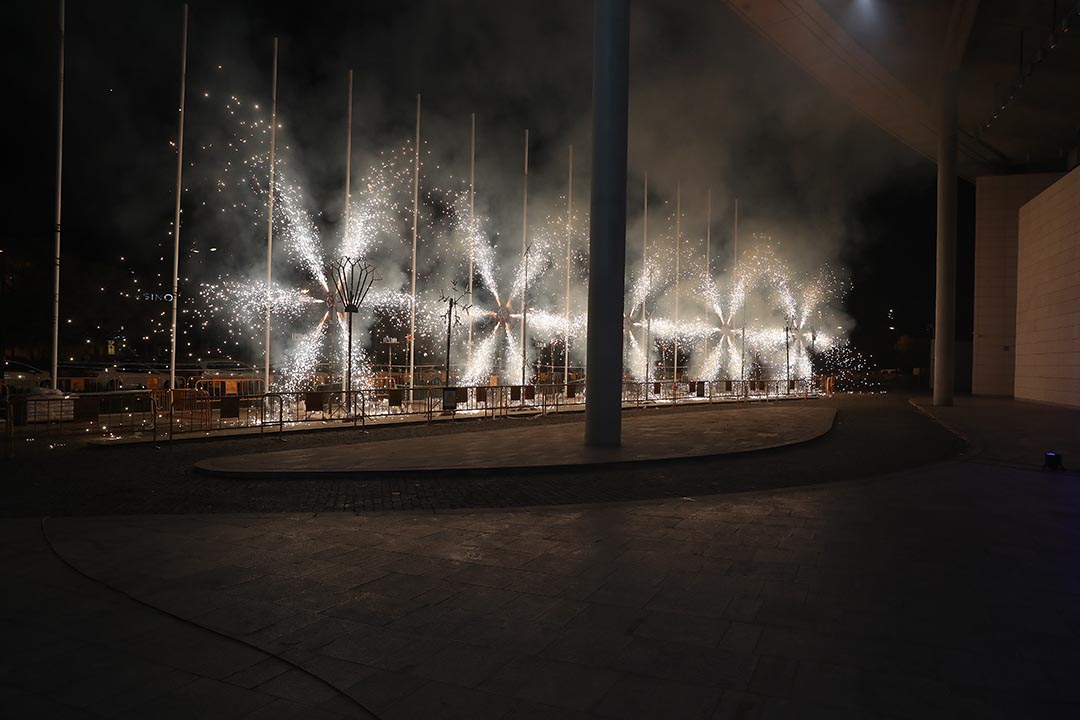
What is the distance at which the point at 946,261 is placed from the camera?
2939 cm

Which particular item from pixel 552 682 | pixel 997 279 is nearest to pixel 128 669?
pixel 552 682

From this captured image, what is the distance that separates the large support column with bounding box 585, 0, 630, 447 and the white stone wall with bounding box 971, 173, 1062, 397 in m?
33.6

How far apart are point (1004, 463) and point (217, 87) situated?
67.3 feet

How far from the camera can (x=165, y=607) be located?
440cm

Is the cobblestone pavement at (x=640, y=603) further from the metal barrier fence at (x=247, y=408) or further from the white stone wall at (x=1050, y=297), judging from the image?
the white stone wall at (x=1050, y=297)

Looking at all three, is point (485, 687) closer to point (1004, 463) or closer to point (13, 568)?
point (13, 568)

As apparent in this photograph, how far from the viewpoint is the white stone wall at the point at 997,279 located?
3606cm

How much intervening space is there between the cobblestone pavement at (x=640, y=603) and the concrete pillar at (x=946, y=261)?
23.7 meters

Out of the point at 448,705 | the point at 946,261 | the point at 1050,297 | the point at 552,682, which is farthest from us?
the point at 946,261

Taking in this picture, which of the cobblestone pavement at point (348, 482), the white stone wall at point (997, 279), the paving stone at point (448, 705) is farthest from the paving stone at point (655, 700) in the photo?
the white stone wall at point (997, 279)

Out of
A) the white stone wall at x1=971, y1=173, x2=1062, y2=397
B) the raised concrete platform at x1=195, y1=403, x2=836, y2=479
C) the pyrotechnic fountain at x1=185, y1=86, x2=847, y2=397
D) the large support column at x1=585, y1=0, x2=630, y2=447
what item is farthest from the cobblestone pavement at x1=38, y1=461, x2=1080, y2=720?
the white stone wall at x1=971, y1=173, x2=1062, y2=397

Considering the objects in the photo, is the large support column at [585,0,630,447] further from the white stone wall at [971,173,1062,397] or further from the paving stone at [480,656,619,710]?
the white stone wall at [971,173,1062,397]

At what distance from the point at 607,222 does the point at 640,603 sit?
859 centimetres

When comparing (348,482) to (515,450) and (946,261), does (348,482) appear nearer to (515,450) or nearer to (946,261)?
(515,450)
